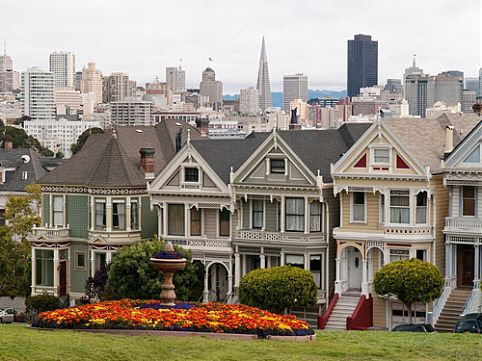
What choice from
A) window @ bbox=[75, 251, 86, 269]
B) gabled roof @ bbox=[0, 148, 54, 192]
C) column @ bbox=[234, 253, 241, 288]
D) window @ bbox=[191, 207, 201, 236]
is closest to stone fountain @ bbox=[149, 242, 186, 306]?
column @ bbox=[234, 253, 241, 288]

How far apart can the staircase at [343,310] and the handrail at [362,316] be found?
0.39 meters

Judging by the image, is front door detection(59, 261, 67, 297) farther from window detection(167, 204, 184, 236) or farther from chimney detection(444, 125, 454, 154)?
chimney detection(444, 125, 454, 154)

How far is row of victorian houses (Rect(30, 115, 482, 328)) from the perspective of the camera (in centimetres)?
4962

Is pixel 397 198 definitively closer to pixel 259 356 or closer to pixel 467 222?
pixel 467 222

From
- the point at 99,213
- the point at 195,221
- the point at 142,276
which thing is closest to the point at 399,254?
the point at 195,221

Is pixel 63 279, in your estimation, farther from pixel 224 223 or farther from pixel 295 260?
pixel 295 260

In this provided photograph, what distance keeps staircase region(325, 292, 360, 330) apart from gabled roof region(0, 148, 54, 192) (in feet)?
106

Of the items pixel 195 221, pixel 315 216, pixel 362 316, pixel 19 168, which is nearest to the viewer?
pixel 362 316

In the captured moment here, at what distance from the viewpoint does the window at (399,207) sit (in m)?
50.0

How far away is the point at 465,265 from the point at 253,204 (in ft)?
26.6

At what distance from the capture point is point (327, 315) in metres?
50.0

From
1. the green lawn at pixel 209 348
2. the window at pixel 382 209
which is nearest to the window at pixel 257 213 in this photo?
the window at pixel 382 209

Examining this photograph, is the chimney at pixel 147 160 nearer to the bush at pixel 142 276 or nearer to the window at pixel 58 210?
the window at pixel 58 210

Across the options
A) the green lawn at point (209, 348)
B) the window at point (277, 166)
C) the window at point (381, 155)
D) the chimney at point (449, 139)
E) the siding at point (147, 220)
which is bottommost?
the green lawn at point (209, 348)
